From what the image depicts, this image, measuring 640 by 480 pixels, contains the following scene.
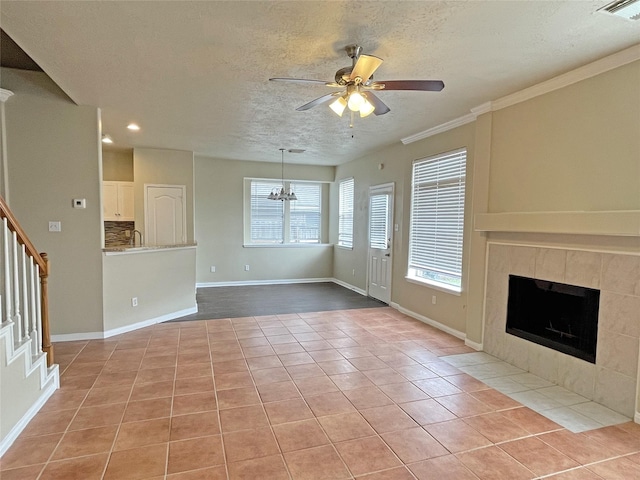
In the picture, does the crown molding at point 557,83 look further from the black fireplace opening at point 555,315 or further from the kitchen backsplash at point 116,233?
the kitchen backsplash at point 116,233

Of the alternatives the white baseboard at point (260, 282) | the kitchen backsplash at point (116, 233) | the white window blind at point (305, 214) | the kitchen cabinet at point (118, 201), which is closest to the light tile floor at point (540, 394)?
the white baseboard at point (260, 282)

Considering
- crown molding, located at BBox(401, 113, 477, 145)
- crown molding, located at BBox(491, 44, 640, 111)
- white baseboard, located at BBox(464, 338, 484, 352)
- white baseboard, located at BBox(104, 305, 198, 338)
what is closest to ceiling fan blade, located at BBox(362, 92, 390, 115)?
crown molding, located at BBox(491, 44, 640, 111)

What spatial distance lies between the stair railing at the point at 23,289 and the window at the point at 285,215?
4.98m

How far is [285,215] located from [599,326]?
20.6 ft

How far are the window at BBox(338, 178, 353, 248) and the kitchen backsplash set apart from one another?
4254mm

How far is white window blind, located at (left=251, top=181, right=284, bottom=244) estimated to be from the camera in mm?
7938

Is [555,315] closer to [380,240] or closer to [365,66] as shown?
[365,66]

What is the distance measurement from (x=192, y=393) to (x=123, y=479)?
0.99 m

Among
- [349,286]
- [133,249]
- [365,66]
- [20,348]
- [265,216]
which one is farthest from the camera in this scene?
[265,216]

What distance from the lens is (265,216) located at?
26.4ft

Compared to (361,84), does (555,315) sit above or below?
below

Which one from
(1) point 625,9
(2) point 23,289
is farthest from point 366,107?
(2) point 23,289

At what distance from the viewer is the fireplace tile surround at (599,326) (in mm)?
2629

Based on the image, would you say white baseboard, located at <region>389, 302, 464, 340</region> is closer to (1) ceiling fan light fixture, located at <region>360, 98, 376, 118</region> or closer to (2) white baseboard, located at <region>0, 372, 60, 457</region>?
(1) ceiling fan light fixture, located at <region>360, 98, 376, 118</region>
